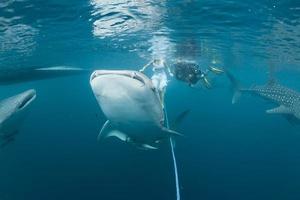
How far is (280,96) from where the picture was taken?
59.2ft

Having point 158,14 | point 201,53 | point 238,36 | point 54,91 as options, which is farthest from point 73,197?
point 54,91

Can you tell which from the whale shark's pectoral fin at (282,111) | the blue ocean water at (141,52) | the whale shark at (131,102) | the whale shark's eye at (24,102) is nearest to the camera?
the whale shark at (131,102)

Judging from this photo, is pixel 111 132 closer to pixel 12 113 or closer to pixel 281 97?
pixel 12 113

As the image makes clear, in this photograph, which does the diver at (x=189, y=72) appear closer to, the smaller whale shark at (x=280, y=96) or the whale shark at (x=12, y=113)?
the smaller whale shark at (x=280, y=96)

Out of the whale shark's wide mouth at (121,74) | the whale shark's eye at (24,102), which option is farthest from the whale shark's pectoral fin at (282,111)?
the whale shark's wide mouth at (121,74)

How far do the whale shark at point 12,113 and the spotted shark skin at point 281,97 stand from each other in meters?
12.7

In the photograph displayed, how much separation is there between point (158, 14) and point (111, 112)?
8.92 meters

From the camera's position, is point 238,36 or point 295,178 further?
point 295,178

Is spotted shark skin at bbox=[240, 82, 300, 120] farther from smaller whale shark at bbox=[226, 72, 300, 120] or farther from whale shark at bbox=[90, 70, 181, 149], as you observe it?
whale shark at bbox=[90, 70, 181, 149]

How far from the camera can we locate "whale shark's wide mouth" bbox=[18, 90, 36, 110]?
28.3 ft

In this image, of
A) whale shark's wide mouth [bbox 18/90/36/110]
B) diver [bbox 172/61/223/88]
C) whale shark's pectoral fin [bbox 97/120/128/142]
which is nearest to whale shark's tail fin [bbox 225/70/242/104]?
diver [bbox 172/61/223/88]

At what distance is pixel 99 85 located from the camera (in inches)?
216

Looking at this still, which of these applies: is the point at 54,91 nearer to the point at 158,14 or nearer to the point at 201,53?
the point at 201,53

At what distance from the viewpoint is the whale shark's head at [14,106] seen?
846 centimetres
